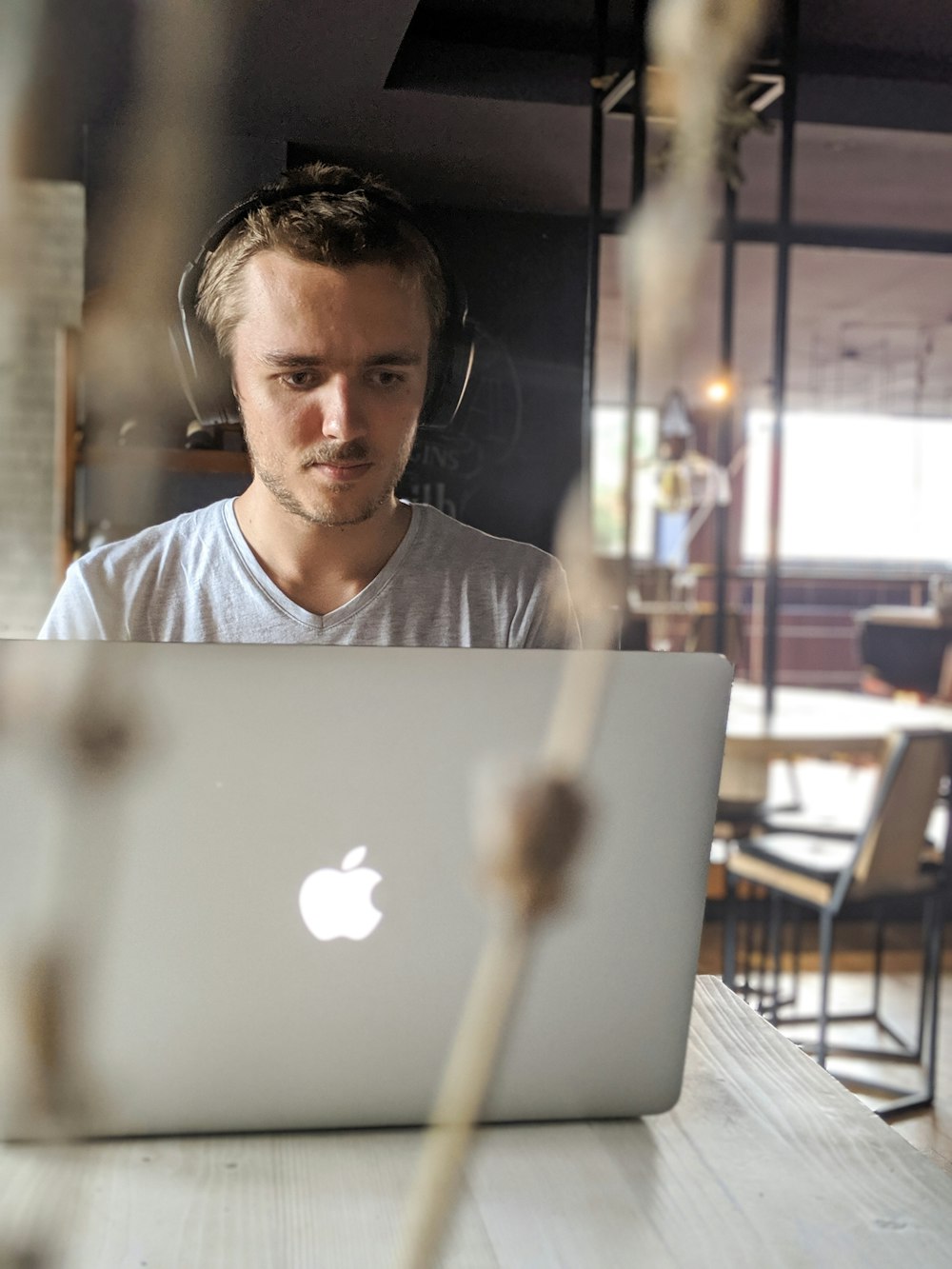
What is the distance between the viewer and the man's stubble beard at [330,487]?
1.47 meters

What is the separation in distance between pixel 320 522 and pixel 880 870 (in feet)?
6.42

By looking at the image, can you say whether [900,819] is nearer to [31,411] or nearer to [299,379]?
[299,379]

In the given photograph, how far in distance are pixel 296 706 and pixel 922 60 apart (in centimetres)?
334

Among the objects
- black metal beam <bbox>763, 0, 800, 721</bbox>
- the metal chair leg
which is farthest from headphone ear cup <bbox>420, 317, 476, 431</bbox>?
the metal chair leg

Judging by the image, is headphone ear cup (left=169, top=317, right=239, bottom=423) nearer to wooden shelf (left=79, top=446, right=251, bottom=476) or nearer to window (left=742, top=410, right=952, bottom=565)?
wooden shelf (left=79, top=446, right=251, bottom=476)

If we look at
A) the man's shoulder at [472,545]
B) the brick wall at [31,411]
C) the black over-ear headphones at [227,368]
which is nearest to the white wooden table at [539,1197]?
the man's shoulder at [472,545]

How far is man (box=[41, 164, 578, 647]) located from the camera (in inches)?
57.5

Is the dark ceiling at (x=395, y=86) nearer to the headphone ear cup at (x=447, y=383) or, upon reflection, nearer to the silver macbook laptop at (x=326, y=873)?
the headphone ear cup at (x=447, y=383)

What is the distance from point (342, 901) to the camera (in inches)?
27.0

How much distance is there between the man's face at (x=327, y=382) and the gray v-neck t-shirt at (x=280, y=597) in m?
0.09

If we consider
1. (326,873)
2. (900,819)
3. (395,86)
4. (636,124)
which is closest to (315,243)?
(395,86)

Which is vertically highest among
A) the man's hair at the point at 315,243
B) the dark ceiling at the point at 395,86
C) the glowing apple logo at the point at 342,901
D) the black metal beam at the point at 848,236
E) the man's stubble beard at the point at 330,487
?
the black metal beam at the point at 848,236

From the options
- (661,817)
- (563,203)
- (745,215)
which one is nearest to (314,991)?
(661,817)

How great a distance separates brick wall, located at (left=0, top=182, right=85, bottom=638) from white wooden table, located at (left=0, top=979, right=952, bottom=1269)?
2.96 meters
